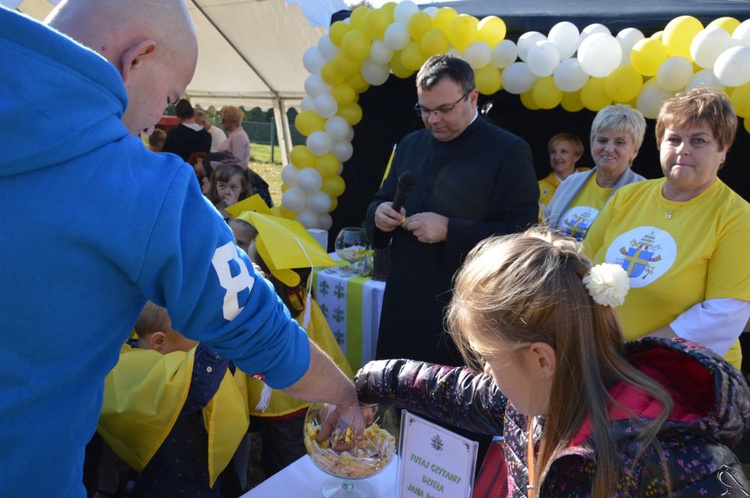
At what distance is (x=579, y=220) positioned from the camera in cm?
284

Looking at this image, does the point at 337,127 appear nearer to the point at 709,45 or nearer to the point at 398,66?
the point at 398,66

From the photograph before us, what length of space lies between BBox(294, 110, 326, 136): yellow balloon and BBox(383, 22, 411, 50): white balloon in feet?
3.02

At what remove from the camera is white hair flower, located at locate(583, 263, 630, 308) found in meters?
0.92

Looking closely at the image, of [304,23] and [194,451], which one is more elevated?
[304,23]

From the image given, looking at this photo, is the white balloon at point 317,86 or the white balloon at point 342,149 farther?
the white balloon at point 342,149

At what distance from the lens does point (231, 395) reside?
5.58 feet

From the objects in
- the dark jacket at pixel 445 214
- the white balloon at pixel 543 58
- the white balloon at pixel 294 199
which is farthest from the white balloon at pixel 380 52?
the dark jacket at pixel 445 214

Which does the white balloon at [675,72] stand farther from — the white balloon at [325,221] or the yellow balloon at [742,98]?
the white balloon at [325,221]

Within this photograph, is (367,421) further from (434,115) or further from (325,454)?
(434,115)

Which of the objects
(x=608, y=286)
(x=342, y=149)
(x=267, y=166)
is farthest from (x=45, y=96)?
(x=267, y=166)

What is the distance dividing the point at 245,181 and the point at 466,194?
235 centimetres

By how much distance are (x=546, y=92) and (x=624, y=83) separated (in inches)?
20.3

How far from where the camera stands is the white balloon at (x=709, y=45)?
9.90ft

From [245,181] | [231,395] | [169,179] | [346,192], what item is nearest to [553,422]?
[169,179]
